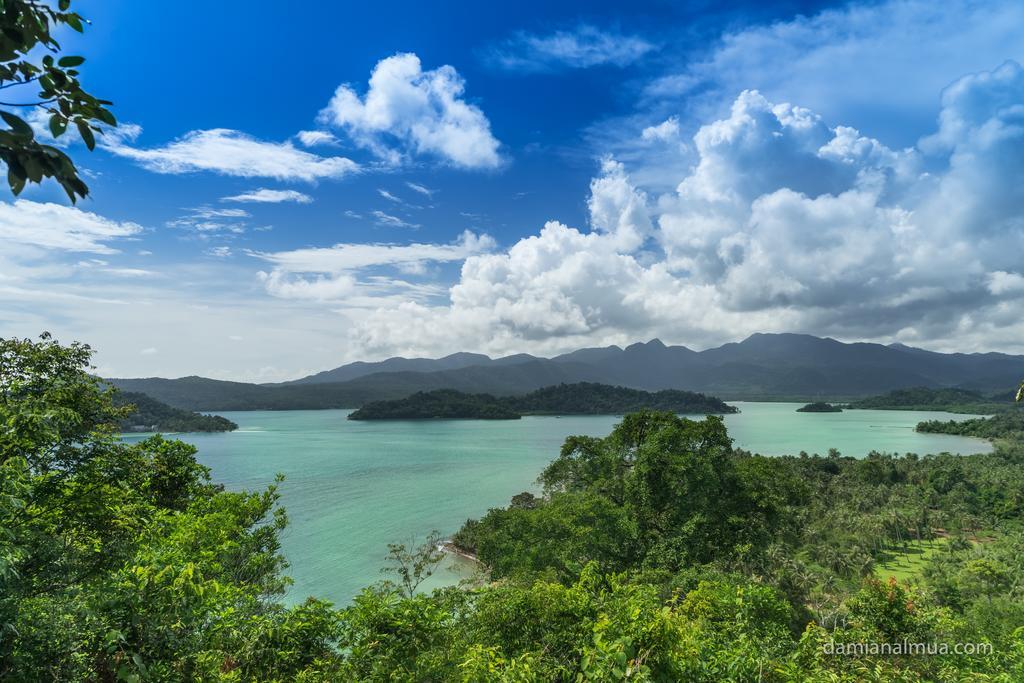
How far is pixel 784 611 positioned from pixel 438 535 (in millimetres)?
33937

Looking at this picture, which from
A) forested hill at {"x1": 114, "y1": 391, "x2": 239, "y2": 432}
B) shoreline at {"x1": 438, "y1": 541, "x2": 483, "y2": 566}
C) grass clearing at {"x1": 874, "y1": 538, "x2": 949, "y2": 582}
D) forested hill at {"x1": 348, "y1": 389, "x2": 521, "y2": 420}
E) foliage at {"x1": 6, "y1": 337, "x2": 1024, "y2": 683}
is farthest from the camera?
forested hill at {"x1": 348, "y1": 389, "x2": 521, "y2": 420}

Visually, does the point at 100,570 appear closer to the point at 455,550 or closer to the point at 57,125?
the point at 57,125

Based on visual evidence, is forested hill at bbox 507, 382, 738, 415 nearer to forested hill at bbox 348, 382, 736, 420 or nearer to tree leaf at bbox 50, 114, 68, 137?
forested hill at bbox 348, 382, 736, 420

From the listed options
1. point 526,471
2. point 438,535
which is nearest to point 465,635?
point 438,535

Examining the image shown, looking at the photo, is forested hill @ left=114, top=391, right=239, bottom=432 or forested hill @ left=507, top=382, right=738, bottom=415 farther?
forested hill @ left=507, top=382, right=738, bottom=415

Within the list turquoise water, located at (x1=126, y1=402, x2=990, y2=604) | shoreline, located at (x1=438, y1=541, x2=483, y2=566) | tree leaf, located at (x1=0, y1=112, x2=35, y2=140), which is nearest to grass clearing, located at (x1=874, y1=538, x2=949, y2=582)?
shoreline, located at (x1=438, y1=541, x2=483, y2=566)

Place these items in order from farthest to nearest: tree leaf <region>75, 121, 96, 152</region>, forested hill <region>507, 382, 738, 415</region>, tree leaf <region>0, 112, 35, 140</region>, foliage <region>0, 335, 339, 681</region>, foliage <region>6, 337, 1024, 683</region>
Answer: forested hill <region>507, 382, 738, 415</region> < foliage <region>6, 337, 1024, 683</region> < foliage <region>0, 335, 339, 681</region> < tree leaf <region>75, 121, 96, 152</region> < tree leaf <region>0, 112, 35, 140</region>

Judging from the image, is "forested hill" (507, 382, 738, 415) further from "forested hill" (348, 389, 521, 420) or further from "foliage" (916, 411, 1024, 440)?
"foliage" (916, 411, 1024, 440)

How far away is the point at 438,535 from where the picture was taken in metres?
40.3

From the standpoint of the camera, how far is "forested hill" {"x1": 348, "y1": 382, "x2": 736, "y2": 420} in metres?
169

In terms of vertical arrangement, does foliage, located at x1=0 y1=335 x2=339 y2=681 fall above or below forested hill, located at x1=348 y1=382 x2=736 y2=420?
above

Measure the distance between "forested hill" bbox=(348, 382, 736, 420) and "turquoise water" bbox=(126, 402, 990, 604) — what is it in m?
16.3

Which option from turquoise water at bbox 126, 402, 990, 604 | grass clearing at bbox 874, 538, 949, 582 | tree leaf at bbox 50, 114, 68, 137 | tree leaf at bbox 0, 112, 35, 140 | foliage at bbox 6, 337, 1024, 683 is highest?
tree leaf at bbox 50, 114, 68, 137

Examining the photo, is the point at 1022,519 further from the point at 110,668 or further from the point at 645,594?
the point at 110,668
